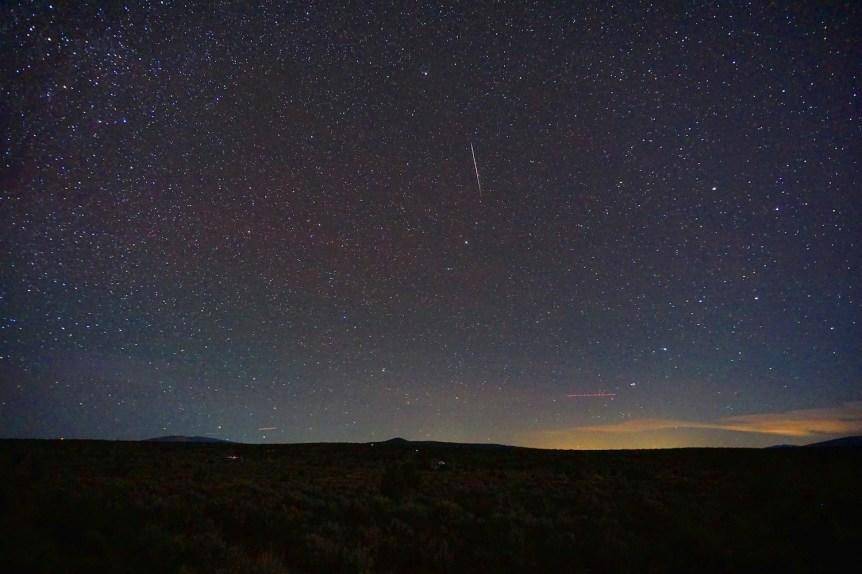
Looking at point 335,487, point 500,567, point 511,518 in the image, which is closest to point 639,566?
point 500,567

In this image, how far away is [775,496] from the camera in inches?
588

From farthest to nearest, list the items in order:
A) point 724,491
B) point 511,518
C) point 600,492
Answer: point 600,492 → point 724,491 → point 511,518

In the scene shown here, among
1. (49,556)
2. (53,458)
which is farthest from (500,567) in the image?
(53,458)

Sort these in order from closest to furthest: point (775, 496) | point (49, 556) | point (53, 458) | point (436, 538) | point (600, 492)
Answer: point (49, 556), point (436, 538), point (775, 496), point (600, 492), point (53, 458)

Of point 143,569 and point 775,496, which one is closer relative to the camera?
point 143,569

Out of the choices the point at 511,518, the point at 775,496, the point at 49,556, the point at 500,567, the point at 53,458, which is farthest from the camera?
the point at 53,458

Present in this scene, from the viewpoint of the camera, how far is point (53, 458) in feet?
96.6

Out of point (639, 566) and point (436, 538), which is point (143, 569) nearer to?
point (436, 538)

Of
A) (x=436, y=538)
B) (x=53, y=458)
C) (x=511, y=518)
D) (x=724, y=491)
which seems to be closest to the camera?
(x=436, y=538)

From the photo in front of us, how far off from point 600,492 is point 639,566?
34.0 ft

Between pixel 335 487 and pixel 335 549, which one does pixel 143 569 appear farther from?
pixel 335 487

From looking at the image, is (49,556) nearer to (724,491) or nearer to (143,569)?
(143,569)

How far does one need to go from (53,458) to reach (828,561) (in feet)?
113

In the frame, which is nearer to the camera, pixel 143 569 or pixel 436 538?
pixel 143 569
